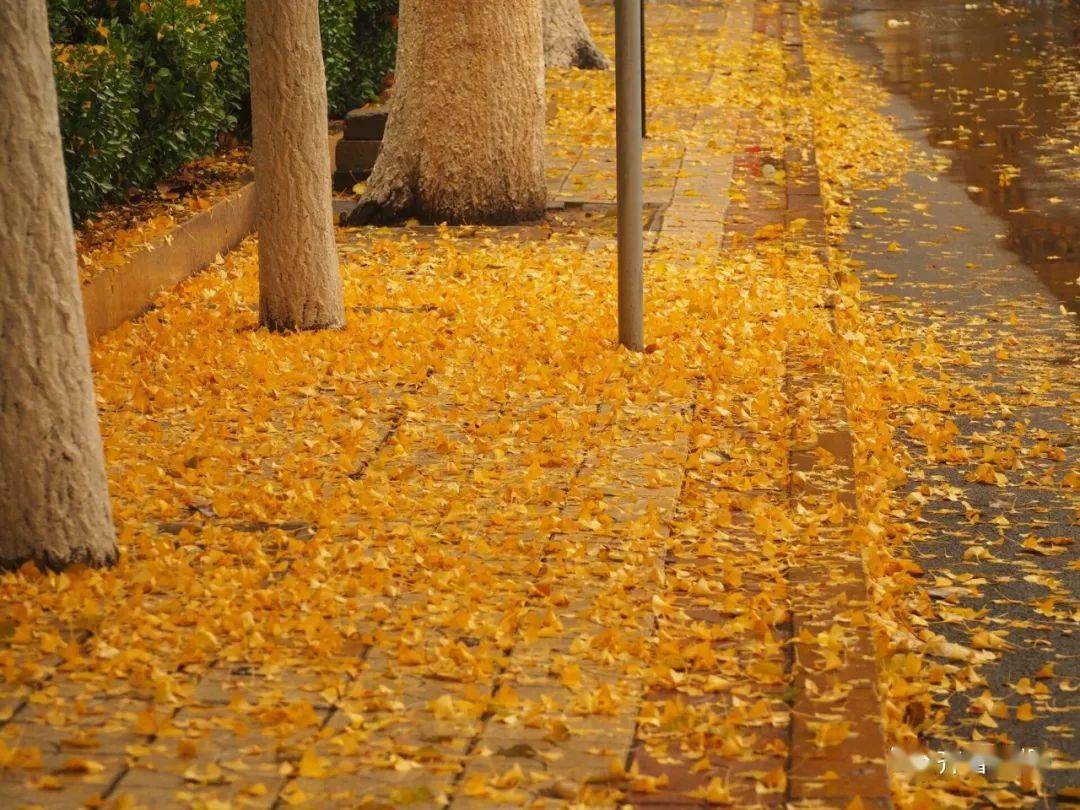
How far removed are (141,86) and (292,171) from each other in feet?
7.81

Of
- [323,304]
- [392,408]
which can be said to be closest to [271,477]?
[392,408]

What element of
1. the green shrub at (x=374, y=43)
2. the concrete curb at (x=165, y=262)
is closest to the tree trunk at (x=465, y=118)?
the concrete curb at (x=165, y=262)

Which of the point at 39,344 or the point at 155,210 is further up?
the point at 39,344

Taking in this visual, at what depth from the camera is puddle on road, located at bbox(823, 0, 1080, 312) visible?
1117 cm

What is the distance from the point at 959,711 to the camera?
191 inches

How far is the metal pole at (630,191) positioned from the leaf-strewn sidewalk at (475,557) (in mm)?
171

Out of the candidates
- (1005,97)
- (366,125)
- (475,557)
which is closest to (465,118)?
(366,125)

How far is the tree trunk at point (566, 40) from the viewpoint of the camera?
17.1 metres

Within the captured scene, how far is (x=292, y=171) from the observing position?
26.8ft

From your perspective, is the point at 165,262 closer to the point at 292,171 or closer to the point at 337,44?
the point at 292,171

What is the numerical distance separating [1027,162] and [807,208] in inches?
110

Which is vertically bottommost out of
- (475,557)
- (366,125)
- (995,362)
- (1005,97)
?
(995,362)

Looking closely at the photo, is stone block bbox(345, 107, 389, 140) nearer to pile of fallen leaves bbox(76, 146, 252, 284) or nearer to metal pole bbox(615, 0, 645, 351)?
pile of fallen leaves bbox(76, 146, 252, 284)

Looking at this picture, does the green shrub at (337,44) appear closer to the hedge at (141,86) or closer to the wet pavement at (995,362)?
the hedge at (141,86)
